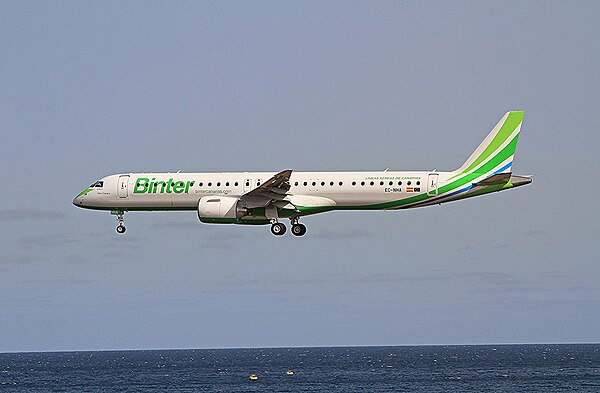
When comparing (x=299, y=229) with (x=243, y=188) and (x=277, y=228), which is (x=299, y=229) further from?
(x=243, y=188)

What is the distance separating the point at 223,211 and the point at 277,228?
418 centimetres

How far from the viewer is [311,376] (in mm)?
194750

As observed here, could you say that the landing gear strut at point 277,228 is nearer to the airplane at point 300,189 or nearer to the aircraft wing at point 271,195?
the airplane at point 300,189

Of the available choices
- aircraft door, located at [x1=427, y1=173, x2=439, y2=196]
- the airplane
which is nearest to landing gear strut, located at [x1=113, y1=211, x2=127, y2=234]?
the airplane

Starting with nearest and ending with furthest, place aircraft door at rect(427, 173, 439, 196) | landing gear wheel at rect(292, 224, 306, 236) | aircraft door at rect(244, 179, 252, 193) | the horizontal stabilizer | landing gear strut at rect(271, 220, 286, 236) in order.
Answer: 1. the horizontal stabilizer
2. aircraft door at rect(427, 173, 439, 196)
3. landing gear strut at rect(271, 220, 286, 236)
4. aircraft door at rect(244, 179, 252, 193)
5. landing gear wheel at rect(292, 224, 306, 236)

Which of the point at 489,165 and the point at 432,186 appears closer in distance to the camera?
the point at 432,186

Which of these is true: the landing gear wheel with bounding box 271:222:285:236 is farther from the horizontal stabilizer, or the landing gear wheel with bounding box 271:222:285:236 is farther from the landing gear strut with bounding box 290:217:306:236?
the horizontal stabilizer

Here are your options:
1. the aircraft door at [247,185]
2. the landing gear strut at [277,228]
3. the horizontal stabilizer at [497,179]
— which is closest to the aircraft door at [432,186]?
the horizontal stabilizer at [497,179]

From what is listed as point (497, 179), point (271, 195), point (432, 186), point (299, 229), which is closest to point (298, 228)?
point (299, 229)

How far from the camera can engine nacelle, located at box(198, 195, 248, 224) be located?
7238 cm

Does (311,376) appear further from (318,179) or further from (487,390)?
(318,179)

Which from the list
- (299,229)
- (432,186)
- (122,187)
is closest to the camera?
(432,186)

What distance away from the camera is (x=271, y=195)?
72125 millimetres

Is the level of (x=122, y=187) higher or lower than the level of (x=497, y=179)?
higher
